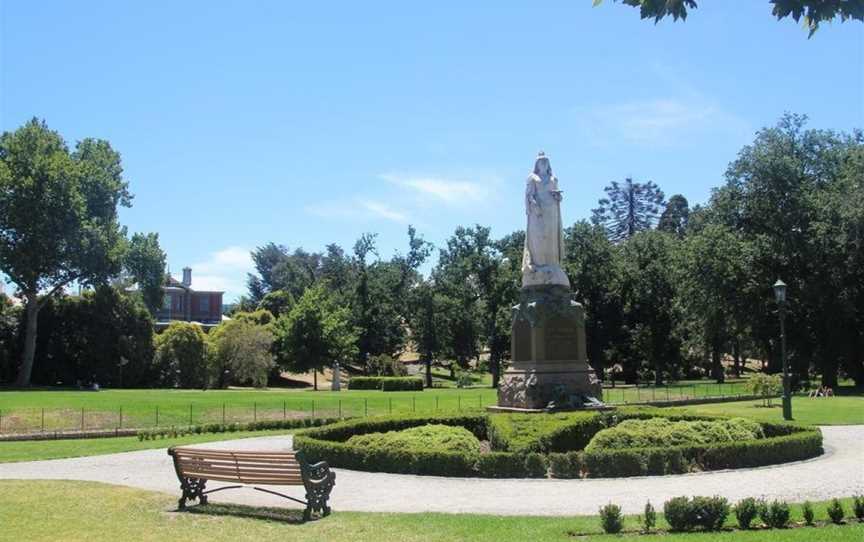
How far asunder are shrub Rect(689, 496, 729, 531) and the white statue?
13.8 metres

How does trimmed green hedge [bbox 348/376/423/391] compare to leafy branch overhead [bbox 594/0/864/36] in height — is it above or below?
below

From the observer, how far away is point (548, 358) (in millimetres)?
22859

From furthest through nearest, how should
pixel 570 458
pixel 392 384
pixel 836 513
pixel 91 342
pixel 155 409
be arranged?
1. pixel 91 342
2. pixel 392 384
3. pixel 155 409
4. pixel 570 458
5. pixel 836 513

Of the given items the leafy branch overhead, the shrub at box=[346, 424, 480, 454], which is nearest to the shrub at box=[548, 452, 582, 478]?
the shrub at box=[346, 424, 480, 454]

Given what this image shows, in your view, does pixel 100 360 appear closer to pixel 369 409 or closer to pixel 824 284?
pixel 369 409

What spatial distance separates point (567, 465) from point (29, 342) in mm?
49772

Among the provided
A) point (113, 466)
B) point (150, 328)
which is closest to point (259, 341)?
point (150, 328)

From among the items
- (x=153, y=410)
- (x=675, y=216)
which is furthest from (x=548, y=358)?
(x=675, y=216)

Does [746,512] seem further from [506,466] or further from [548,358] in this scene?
[548,358]

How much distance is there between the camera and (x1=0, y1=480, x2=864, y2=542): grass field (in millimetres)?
9664

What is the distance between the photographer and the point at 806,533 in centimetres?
945

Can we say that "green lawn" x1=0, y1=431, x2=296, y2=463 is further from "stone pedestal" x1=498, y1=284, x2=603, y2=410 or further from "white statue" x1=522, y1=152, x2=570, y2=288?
"white statue" x1=522, y1=152, x2=570, y2=288

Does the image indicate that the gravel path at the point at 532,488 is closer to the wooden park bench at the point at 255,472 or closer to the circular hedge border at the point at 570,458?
the circular hedge border at the point at 570,458

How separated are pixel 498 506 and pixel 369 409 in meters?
25.8
